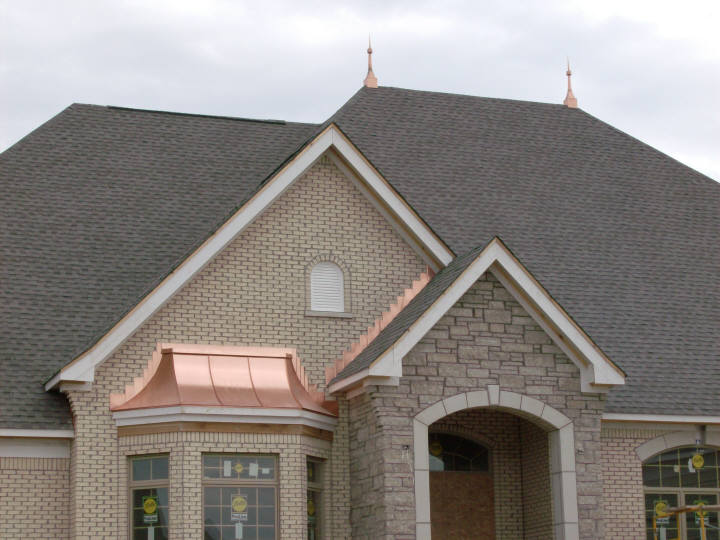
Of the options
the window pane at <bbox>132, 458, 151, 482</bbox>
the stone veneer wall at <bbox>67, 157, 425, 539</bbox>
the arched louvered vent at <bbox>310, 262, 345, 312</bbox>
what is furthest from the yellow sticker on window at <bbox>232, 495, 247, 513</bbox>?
the arched louvered vent at <bbox>310, 262, 345, 312</bbox>

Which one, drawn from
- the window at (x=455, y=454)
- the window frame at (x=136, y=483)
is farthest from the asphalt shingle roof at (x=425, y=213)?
the window at (x=455, y=454)

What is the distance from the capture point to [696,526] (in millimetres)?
22500

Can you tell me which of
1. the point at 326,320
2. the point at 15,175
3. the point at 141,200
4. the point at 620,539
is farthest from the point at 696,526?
the point at 15,175

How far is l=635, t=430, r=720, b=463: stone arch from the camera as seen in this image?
22.2m

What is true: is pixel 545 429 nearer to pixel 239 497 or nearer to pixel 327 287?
pixel 327 287

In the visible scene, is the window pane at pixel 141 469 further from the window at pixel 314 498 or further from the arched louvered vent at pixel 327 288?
the arched louvered vent at pixel 327 288

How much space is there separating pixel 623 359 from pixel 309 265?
578 centimetres

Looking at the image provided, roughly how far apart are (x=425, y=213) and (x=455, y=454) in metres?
4.92

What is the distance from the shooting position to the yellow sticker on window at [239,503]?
19.5 m

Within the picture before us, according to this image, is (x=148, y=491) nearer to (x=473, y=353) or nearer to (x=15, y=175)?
(x=473, y=353)

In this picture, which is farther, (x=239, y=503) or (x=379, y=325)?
(x=379, y=325)

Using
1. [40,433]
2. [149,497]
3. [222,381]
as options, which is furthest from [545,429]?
[40,433]

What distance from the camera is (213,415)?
63.6 feet

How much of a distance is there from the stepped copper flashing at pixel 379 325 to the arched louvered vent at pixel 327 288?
0.65 metres
